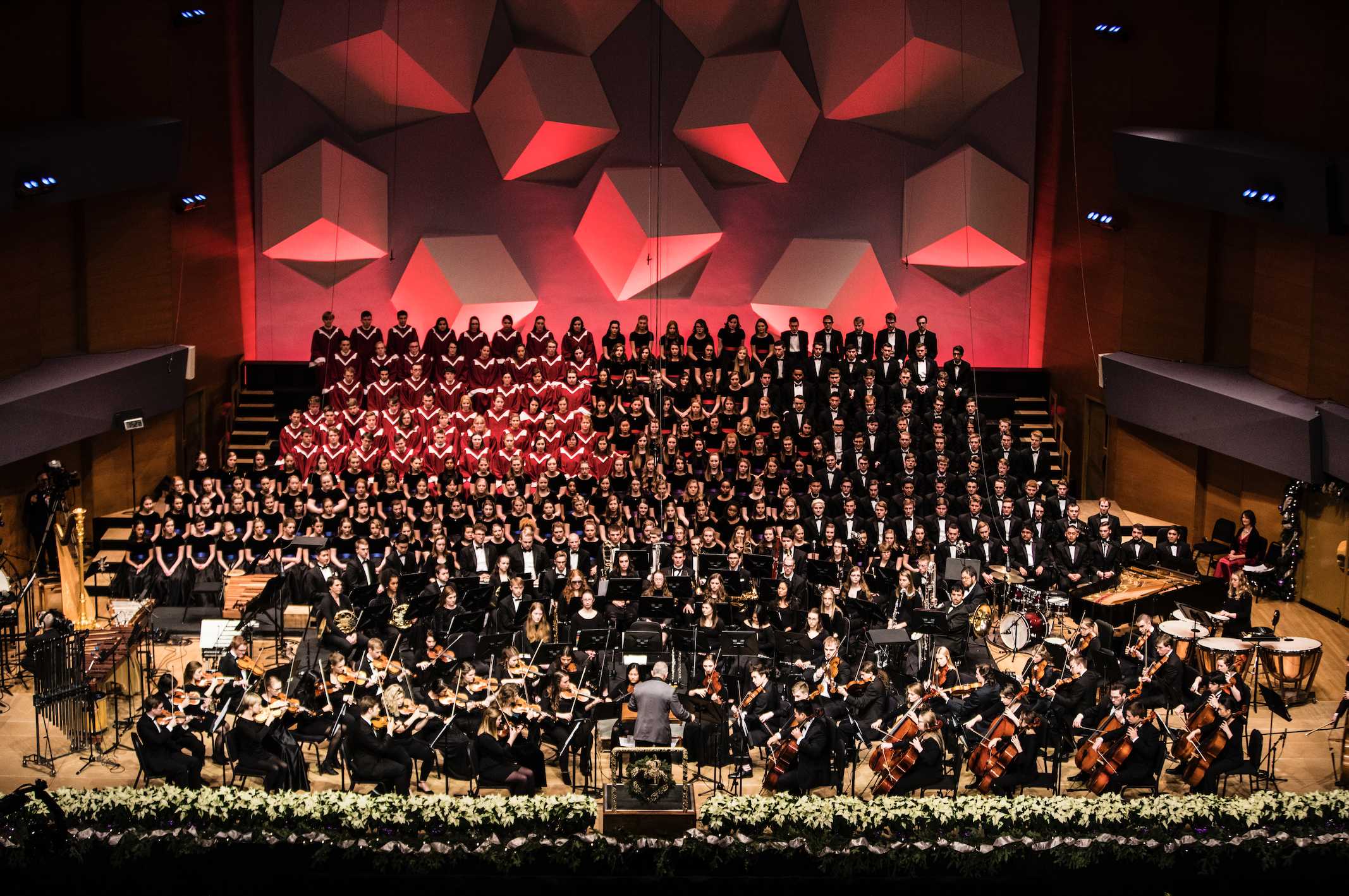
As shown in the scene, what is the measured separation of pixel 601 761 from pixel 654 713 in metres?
0.89

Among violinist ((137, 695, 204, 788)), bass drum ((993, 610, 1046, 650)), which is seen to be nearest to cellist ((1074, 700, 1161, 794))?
bass drum ((993, 610, 1046, 650))

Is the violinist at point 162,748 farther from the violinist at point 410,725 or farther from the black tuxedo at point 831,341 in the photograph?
the black tuxedo at point 831,341

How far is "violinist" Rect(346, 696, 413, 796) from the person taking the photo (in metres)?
10.4

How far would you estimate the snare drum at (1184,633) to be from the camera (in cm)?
1224

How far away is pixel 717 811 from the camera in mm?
9438

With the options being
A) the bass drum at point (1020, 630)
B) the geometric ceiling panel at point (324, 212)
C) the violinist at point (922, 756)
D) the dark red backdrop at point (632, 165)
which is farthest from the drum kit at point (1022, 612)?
the geometric ceiling panel at point (324, 212)

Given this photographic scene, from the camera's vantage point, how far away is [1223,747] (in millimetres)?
10562

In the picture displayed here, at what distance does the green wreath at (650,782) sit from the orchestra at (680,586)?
27.5 inches

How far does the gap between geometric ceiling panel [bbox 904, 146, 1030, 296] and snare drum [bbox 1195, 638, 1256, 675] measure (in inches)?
288

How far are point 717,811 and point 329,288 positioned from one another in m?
11.3

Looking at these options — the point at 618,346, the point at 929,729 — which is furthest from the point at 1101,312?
the point at 929,729

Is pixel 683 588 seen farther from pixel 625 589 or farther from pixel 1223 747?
pixel 1223 747

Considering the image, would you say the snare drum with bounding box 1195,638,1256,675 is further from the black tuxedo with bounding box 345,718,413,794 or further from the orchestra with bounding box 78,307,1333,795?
the black tuxedo with bounding box 345,718,413,794

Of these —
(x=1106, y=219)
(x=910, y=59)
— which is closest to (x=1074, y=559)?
(x=1106, y=219)
